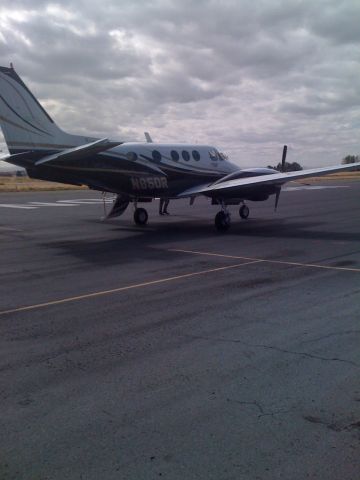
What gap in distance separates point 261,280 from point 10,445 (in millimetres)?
7751

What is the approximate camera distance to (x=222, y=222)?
2050 cm

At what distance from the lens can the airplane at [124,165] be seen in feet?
57.7

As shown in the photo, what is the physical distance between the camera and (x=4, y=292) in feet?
34.6

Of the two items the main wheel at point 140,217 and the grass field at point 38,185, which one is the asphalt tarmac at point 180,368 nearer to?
the main wheel at point 140,217

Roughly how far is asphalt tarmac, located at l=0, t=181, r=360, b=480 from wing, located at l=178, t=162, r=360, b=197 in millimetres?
6643

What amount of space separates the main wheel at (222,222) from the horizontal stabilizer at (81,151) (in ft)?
18.6

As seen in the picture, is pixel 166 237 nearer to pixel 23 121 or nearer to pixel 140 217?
pixel 140 217

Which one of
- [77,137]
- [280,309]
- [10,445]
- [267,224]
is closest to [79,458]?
[10,445]

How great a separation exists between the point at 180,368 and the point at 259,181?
1501 centimetres

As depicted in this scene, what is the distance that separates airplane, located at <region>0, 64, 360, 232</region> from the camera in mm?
17578

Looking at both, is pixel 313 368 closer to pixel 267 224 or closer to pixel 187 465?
pixel 187 465

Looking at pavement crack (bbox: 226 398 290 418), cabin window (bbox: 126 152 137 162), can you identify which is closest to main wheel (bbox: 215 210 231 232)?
cabin window (bbox: 126 152 137 162)

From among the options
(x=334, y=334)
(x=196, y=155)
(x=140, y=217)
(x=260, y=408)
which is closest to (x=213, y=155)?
(x=196, y=155)

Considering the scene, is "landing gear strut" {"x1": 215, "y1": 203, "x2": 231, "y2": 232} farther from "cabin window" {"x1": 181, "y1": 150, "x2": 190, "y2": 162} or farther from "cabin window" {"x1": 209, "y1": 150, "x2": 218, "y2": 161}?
"cabin window" {"x1": 209, "y1": 150, "x2": 218, "y2": 161}
